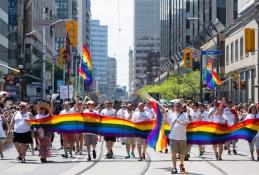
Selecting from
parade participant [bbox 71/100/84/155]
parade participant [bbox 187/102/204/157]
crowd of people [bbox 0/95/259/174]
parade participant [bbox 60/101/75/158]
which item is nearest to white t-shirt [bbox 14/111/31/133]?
crowd of people [bbox 0/95/259/174]

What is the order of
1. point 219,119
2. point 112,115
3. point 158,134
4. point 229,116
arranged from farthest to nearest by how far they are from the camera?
point 229,116 → point 112,115 → point 219,119 → point 158,134

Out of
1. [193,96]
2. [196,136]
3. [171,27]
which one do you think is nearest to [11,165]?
[196,136]

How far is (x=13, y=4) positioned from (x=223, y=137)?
79.8 m

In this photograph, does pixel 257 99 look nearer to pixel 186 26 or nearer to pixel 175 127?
pixel 175 127

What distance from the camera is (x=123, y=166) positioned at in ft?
64.1

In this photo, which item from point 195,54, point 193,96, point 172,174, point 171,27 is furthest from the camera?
point 171,27

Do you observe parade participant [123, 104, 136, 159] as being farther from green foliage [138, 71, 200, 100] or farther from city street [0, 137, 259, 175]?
green foliage [138, 71, 200, 100]

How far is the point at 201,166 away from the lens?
19391 mm

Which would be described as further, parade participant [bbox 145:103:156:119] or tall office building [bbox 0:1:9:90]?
tall office building [bbox 0:1:9:90]

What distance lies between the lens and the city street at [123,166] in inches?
691

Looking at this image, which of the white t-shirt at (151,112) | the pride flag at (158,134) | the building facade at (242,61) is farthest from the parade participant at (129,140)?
the building facade at (242,61)

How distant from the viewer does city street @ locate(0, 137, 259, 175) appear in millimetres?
17547

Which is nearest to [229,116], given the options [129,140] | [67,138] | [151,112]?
[151,112]

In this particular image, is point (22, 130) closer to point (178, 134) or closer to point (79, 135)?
point (79, 135)
